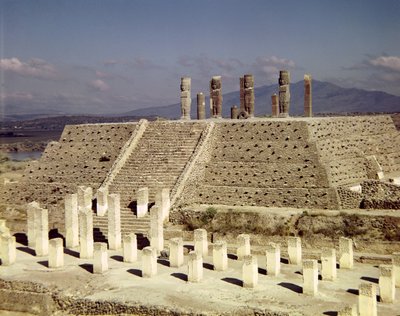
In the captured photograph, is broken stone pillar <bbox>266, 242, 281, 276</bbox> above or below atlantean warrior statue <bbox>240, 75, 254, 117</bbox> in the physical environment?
below

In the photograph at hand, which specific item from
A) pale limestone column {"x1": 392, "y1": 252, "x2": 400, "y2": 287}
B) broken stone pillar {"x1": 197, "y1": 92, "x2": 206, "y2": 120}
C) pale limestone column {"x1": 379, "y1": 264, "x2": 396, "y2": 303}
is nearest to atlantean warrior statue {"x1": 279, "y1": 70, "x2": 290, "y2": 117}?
broken stone pillar {"x1": 197, "y1": 92, "x2": 206, "y2": 120}

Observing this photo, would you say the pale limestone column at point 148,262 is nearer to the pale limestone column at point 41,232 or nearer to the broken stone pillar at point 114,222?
the broken stone pillar at point 114,222

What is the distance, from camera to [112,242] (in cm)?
2711

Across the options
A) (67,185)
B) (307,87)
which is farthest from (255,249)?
(307,87)

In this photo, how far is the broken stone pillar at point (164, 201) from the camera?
27766mm

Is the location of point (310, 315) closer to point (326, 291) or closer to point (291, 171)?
point (326, 291)

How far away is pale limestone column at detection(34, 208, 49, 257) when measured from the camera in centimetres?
Answer: 2650

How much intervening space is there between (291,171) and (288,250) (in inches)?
233

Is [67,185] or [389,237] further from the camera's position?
[67,185]

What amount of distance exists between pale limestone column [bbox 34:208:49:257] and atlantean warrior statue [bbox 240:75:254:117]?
1863 cm

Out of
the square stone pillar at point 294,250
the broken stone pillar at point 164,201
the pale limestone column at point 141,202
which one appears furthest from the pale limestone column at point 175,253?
the pale limestone column at point 141,202

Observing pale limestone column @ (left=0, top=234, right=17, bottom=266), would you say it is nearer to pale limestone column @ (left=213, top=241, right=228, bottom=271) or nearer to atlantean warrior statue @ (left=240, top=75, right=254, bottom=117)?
pale limestone column @ (left=213, top=241, right=228, bottom=271)

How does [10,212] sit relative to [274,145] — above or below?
below

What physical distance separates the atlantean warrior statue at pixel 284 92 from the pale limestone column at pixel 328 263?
1804cm
